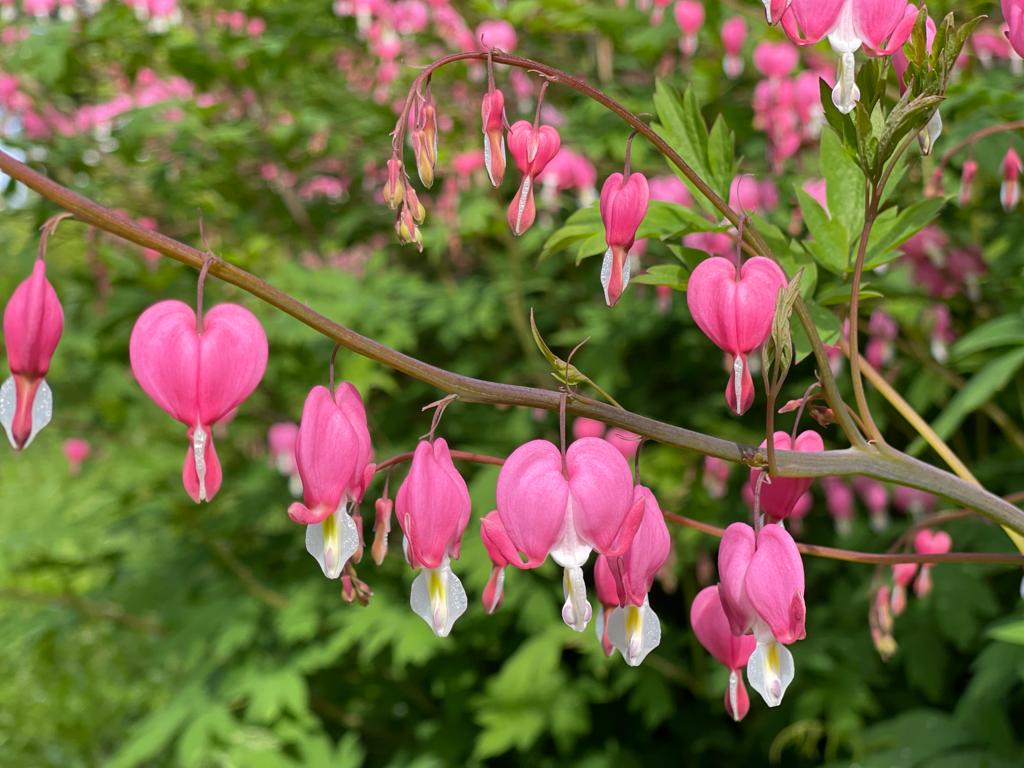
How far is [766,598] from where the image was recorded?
2.54 ft

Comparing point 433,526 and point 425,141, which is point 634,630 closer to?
point 433,526

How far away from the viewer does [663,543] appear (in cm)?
81

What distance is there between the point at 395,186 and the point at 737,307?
0.30 meters

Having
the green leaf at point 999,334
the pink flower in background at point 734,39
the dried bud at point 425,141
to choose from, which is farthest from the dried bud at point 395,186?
the pink flower in background at point 734,39

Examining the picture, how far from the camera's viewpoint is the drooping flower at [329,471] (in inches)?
30.5

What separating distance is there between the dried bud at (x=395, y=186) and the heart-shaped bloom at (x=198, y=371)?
19cm

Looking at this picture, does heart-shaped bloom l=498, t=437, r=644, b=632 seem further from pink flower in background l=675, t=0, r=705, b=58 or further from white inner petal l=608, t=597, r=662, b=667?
pink flower in background l=675, t=0, r=705, b=58

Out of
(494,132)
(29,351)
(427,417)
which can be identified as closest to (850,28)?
(494,132)

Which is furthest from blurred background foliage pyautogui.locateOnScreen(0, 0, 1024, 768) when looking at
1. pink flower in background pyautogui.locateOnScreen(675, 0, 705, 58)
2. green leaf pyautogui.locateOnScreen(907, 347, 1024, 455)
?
green leaf pyautogui.locateOnScreen(907, 347, 1024, 455)

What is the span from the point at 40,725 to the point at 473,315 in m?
2.79

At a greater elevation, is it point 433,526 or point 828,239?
point 828,239

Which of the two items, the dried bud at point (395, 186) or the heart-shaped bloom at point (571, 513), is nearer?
the heart-shaped bloom at point (571, 513)

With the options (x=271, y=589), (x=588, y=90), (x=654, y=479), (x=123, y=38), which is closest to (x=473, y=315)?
(x=654, y=479)

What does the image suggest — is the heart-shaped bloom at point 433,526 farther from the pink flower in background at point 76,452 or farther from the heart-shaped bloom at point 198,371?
the pink flower in background at point 76,452
